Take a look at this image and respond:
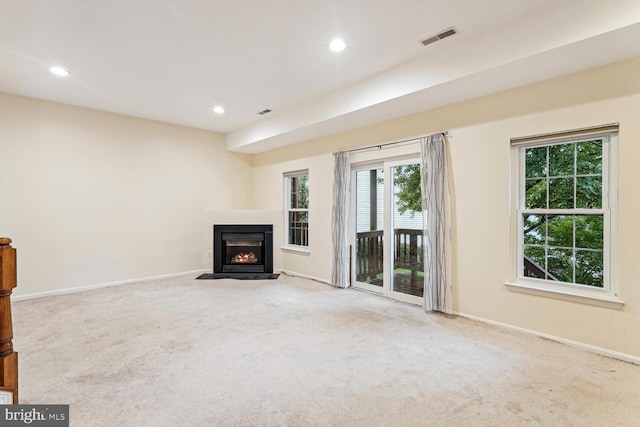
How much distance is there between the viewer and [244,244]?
19.8 feet

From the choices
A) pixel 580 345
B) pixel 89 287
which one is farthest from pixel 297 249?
pixel 580 345

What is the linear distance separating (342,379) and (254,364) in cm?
74

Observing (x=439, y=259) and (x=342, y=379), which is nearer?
(x=342, y=379)

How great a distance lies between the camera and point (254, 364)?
98.6 inches

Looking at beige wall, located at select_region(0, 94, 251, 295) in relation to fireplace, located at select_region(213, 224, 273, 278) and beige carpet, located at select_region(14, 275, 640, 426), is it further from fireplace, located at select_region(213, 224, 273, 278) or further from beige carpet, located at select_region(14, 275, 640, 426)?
beige carpet, located at select_region(14, 275, 640, 426)

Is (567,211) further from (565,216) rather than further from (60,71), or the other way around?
(60,71)

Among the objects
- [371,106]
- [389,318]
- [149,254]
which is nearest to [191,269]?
[149,254]

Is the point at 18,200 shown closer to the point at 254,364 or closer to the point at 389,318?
the point at 254,364

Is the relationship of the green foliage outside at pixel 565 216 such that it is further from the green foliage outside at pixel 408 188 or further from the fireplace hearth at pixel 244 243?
the fireplace hearth at pixel 244 243

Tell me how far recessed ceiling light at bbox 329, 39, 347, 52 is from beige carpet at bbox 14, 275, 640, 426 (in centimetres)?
288

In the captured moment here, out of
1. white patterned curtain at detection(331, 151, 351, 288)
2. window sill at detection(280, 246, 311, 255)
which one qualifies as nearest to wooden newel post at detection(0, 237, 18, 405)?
white patterned curtain at detection(331, 151, 351, 288)

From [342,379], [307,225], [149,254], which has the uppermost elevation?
[307,225]

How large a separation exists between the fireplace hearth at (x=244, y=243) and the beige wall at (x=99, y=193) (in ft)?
1.67

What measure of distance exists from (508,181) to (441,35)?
1630 mm
